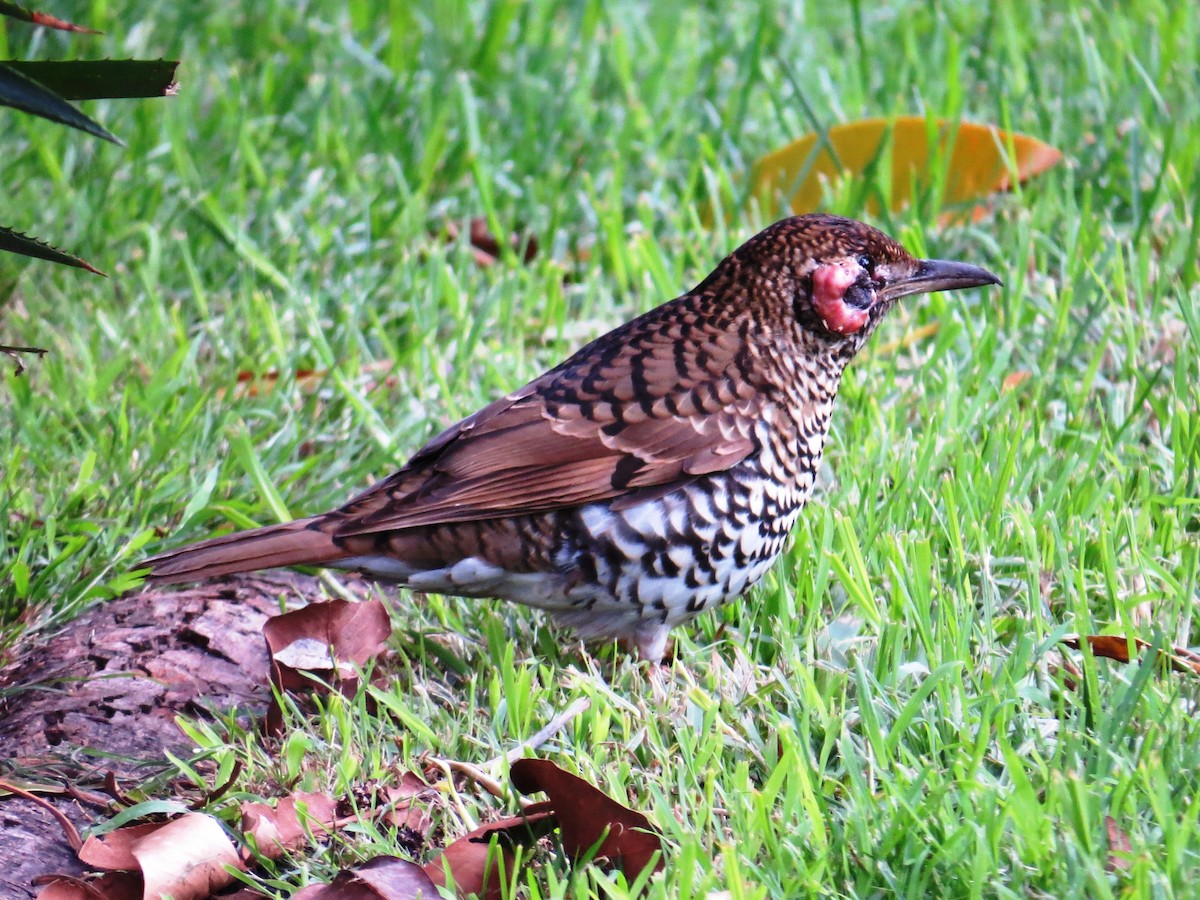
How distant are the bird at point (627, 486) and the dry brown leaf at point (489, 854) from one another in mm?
672

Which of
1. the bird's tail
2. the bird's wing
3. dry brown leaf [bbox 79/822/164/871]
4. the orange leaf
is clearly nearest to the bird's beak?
the bird's wing

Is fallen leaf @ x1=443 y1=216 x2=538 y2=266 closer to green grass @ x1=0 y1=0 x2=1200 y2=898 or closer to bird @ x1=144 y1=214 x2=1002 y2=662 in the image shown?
green grass @ x1=0 y1=0 x2=1200 y2=898

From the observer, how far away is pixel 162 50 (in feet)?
20.5

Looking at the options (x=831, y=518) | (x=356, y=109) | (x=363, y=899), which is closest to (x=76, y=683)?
(x=363, y=899)

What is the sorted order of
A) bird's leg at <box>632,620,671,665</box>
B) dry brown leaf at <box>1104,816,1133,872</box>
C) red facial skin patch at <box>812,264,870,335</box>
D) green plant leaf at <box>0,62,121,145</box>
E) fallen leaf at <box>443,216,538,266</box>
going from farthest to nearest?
1. fallen leaf at <box>443,216,538,266</box>
2. red facial skin patch at <box>812,264,870,335</box>
3. bird's leg at <box>632,620,671,665</box>
4. dry brown leaf at <box>1104,816,1133,872</box>
5. green plant leaf at <box>0,62,121,145</box>

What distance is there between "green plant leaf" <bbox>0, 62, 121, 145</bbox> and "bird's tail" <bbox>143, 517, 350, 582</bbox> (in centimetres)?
109

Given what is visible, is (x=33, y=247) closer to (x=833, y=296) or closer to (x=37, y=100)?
(x=37, y=100)

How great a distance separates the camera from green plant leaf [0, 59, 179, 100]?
2.45m

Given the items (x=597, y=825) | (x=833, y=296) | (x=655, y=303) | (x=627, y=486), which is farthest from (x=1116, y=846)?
(x=655, y=303)

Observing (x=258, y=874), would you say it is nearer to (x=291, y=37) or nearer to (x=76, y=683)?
(x=76, y=683)

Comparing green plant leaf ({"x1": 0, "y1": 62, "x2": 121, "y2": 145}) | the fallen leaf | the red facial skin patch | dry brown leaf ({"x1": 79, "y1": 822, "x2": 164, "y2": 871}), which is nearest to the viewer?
green plant leaf ({"x1": 0, "y1": 62, "x2": 121, "y2": 145})

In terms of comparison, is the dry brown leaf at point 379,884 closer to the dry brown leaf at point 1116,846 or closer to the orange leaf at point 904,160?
the dry brown leaf at point 1116,846

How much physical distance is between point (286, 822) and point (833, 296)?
173 cm

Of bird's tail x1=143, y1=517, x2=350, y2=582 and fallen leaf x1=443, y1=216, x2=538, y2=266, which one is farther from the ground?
fallen leaf x1=443, y1=216, x2=538, y2=266
